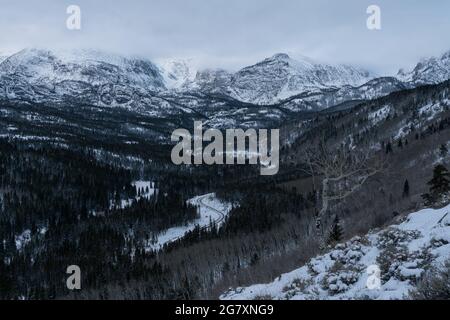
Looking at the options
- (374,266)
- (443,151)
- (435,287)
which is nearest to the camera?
(435,287)

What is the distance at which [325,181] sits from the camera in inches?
1266

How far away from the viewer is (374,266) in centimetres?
1947

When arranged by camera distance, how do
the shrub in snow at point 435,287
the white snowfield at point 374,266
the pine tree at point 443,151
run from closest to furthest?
the shrub in snow at point 435,287, the white snowfield at point 374,266, the pine tree at point 443,151

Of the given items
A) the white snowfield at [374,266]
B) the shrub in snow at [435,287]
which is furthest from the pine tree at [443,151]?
the shrub in snow at [435,287]

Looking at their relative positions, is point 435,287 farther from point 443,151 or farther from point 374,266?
point 443,151

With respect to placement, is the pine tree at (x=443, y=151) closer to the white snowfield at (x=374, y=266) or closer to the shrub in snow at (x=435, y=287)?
the white snowfield at (x=374, y=266)

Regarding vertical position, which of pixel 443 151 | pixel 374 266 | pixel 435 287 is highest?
pixel 435 287

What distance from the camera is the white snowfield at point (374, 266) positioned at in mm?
17516

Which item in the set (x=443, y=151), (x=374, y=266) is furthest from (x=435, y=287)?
(x=443, y=151)

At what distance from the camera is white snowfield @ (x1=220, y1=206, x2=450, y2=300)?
690 inches
